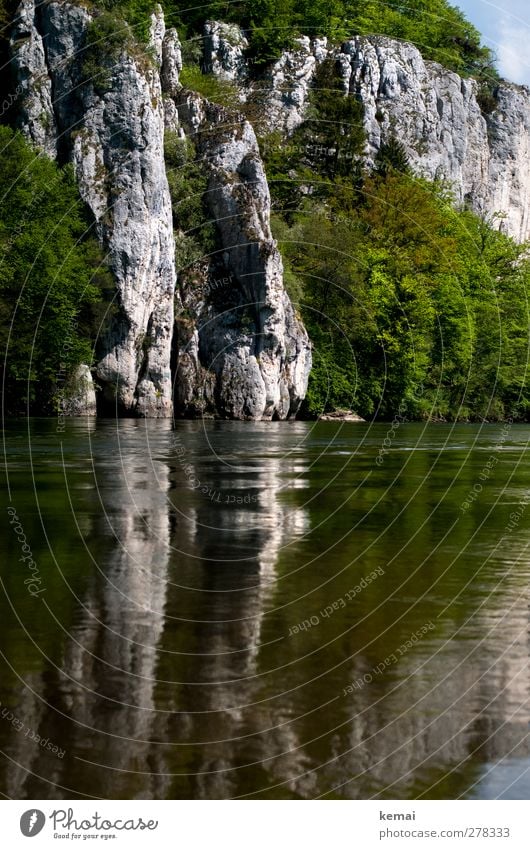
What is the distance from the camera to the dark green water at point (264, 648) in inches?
242

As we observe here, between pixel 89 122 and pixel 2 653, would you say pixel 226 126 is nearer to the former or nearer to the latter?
pixel 89 122

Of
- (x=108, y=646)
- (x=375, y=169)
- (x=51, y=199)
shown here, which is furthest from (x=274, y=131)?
(x=108, y=646)

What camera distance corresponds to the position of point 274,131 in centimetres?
8781
